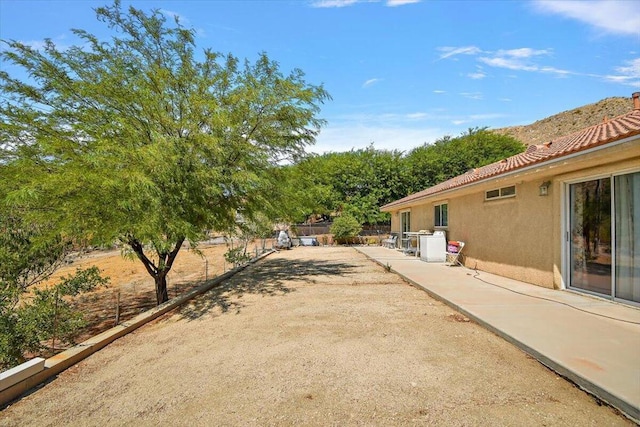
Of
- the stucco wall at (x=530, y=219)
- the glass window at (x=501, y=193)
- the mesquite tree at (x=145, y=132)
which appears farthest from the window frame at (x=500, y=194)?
the mesquite tree at (x=145, y=132)

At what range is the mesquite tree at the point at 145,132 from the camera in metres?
6.17

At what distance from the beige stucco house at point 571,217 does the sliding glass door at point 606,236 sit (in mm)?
16

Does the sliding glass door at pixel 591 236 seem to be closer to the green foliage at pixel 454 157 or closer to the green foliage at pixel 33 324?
the green foliage at pixel 33 324

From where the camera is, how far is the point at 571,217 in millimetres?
7371

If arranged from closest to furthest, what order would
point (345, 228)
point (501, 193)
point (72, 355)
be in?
1. point (72, 355)
2. point (501, 193)
3. point (345, 228)

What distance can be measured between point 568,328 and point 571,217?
3.30 m

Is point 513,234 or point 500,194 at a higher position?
point 500,194

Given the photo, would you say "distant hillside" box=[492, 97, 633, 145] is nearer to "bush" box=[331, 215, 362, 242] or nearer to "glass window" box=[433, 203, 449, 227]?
"bush" box=[331, 215, 362, 242]

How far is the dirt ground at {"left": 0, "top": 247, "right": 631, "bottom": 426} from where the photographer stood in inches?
124

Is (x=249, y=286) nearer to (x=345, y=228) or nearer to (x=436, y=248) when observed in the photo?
(x=436, y=248)

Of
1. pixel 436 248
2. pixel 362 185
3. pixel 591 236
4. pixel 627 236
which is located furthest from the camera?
pixel 362 185

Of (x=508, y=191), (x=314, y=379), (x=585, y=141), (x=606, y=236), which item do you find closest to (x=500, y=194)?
(x=508, y=191)

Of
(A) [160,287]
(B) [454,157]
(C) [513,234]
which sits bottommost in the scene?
(A) [160,287]

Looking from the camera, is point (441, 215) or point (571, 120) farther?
point (571, 120)
